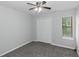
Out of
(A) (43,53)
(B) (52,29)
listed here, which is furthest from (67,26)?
(A) (43,53)

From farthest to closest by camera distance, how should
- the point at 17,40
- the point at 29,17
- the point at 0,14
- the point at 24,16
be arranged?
the point at 29,17 → the point at 24,16 → the point at 17,40 → the point at 0,14

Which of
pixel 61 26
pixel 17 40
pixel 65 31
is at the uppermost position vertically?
pixel 61 26

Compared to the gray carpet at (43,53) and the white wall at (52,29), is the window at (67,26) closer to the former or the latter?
the white wall at (52,29)

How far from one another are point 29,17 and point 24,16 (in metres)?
0.64

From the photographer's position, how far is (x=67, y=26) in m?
4.75

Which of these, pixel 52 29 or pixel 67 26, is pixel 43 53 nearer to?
pixel 52 29

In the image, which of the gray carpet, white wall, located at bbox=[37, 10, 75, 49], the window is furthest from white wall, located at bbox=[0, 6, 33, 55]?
the window

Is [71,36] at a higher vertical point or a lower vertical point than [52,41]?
higher

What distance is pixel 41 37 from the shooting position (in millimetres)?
6039

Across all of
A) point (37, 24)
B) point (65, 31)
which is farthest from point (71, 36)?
point (37, 24)

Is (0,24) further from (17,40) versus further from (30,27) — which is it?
(30,27)

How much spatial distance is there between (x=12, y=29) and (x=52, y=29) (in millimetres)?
2488

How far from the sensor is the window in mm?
4680

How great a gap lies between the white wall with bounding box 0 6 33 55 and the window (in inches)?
91.1
